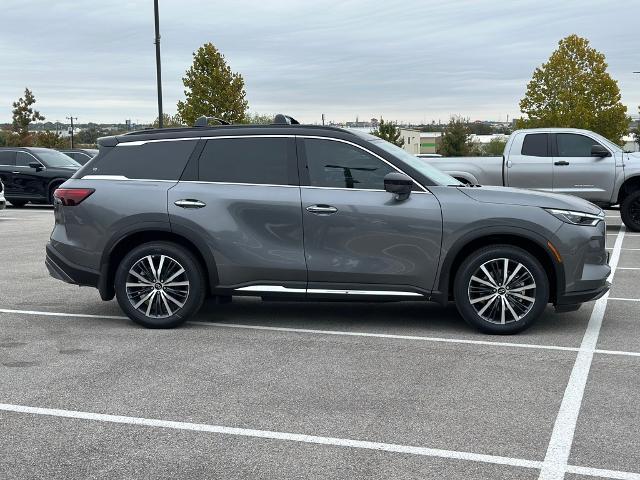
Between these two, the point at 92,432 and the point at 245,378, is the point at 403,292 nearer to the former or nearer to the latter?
the point at 245,378

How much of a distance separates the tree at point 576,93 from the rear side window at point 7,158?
3787 centimetres

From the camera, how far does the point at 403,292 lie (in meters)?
7.24

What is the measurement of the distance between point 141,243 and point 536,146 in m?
11.2

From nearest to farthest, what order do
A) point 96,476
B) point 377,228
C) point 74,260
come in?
point 96,476 < point 377,228 < point 74,260

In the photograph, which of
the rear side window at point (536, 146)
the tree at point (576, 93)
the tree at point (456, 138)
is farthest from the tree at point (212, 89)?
the tree at point (456, 138)

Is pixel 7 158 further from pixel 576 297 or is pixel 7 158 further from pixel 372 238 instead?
pixel 576 297

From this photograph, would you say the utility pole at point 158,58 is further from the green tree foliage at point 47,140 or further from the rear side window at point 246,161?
the green tree foliage at point 47,140

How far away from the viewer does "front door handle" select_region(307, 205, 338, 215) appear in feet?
23.7

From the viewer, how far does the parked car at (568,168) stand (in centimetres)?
1667

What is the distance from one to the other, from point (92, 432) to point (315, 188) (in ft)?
10.6

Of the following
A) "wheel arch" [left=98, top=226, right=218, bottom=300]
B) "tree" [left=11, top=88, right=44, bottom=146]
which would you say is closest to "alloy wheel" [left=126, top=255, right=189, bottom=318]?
"wheel arch" [left=98, top=226, right=218, bottom=300]

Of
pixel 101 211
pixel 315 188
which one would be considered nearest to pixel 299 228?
pixel 315 188

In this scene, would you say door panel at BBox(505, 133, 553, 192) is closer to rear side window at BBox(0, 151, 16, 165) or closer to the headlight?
the headlight

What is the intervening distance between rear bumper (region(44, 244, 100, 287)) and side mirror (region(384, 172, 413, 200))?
8.63ft
